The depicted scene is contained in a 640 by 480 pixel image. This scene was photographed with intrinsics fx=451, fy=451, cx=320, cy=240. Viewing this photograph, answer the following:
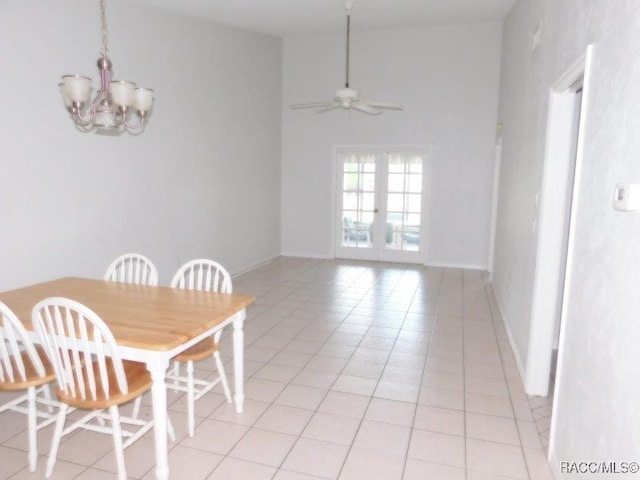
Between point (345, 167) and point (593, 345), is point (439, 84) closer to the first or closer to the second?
point (345, 167)

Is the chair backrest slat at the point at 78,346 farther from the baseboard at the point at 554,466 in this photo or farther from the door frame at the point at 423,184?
the door frame at the point at 423,184

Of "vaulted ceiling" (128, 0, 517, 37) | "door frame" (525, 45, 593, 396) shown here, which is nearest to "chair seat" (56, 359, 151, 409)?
"door frame" (525, 45, 593, 396)

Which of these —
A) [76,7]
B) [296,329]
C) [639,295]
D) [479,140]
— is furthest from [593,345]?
[479,140]

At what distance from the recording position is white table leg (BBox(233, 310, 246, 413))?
8.75 ft

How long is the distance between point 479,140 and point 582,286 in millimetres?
5302

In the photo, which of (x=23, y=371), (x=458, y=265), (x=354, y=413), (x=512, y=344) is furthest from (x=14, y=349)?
(x=458, y=265)

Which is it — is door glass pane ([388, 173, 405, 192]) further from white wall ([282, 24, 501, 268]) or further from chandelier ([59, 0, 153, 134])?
chandelier ([59, 0, 153, 134])

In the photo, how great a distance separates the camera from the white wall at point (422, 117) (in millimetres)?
6816

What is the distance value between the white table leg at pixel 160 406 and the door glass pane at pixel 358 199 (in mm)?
5916

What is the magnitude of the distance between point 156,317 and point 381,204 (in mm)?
5624

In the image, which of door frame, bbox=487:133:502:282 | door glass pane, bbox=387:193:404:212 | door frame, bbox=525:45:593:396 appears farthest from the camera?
door glass pane, bbox=387:193:404:212

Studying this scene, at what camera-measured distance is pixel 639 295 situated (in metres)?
1.42

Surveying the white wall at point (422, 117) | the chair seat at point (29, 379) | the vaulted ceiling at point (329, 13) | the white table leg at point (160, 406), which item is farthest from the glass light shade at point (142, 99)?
the white wall at point (422, 117)

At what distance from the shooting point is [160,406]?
209 centimetres
